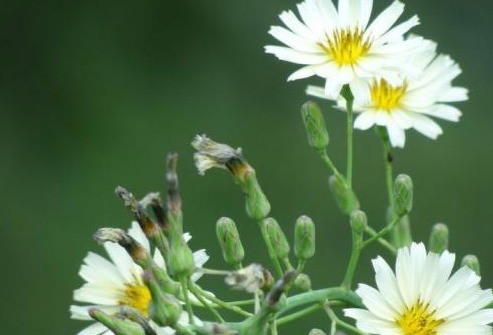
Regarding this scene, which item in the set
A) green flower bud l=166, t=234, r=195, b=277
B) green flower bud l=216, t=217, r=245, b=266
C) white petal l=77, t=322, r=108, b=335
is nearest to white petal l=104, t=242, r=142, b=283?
white petal l=77, t=322, r=108, b=335

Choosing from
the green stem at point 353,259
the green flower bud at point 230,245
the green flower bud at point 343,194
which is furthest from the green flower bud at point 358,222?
the green flower bud at point 230,245

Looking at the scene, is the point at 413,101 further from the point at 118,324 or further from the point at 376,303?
the point at 118,324

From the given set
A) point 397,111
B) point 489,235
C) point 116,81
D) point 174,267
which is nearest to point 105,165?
point 116,81

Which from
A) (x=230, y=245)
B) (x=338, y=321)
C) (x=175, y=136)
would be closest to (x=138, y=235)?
(x=230, y=245)

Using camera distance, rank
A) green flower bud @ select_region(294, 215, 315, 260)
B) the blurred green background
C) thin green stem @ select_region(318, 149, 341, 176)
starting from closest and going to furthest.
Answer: green flower bud @ select_region(294, 215, 315, 260) < thin green stem @ select_region(318, 149, 341, 176) < the blurred green background

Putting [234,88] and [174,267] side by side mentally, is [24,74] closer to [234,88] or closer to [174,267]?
[234,88]

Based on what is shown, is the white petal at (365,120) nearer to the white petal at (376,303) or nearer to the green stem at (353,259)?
the green stem at (353,259)

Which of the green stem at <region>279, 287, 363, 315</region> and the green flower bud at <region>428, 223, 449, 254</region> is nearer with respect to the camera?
the green stem at <region>279, 287, 363, 315</region>

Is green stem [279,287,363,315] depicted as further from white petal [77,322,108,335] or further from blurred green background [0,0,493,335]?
blurred green background [0,0,493,335]
